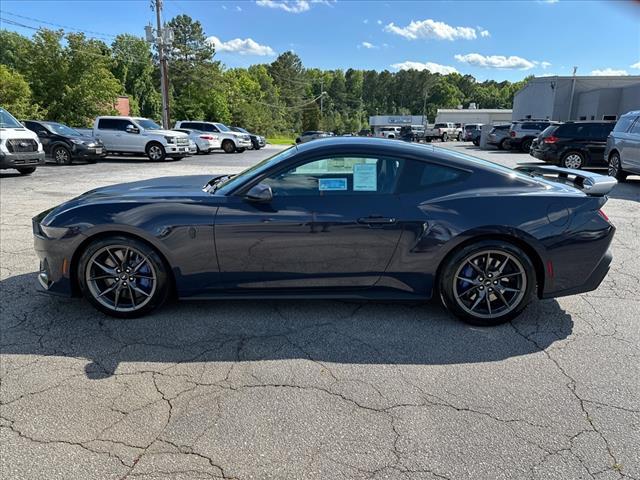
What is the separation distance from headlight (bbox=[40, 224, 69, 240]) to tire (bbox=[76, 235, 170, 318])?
0.71 feet

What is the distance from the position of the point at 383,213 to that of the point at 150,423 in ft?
6.80

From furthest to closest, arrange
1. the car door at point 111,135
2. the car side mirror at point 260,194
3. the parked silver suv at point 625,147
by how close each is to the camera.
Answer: the car door at point 111,135 → the parked silver suv at point 625,147 → the car side mirror at point 260,194

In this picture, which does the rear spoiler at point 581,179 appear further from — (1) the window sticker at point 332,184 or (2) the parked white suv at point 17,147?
(2) the parked white suv at point 17,147

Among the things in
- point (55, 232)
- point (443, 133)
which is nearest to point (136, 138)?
point (55, 232)

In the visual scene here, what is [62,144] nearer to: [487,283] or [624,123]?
A: [487,283]

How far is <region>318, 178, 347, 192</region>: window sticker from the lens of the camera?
11.4 feet

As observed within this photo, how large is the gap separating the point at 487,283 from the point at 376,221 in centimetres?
101

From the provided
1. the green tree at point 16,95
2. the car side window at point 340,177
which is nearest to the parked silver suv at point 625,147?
the car side window at point 340,177

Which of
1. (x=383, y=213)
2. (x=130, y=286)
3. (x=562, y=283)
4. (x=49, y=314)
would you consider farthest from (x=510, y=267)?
(x=49, y=314)

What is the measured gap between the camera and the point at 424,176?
348 cm

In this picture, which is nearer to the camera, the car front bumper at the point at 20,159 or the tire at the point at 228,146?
the car front bumper at the point at 20,159

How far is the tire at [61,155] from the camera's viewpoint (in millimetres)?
16453

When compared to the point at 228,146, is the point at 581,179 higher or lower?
higher

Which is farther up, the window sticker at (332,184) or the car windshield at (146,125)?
the car windshield at (146,125)
